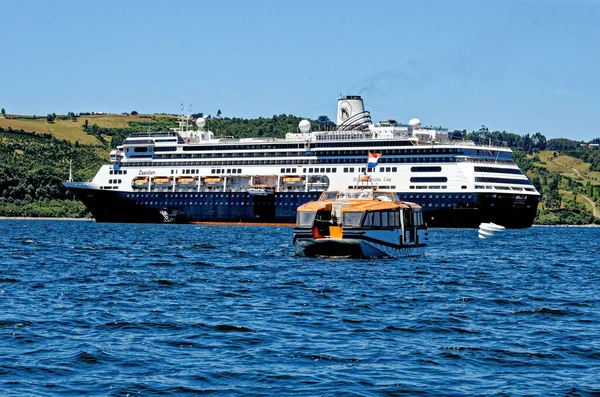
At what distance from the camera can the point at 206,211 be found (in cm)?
13400

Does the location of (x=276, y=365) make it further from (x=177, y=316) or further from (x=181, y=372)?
(x=177, y=316)

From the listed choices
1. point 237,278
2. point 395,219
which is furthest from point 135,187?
point 237,278

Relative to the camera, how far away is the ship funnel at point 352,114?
13961 centimetres

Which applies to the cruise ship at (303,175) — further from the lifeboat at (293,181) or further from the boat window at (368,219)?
the boat window at (368,219)

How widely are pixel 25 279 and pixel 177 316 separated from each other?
1212cm

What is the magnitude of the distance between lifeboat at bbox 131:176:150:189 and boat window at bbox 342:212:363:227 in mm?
93384

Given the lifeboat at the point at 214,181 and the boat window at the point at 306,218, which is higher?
the lifeboat at the point at 214,181

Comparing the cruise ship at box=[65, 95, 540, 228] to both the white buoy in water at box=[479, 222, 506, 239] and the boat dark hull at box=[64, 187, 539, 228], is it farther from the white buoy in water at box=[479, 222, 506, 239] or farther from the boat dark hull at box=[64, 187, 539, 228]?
the white buoy in water at box=[479, 222, 506, 239]

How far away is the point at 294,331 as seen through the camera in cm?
2602

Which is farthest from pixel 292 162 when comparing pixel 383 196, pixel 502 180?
pixel 383 196

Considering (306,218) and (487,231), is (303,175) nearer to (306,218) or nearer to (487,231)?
(487,231)

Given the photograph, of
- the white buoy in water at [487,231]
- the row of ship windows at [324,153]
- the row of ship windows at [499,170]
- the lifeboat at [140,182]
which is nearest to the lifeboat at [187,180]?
the row of ship windows at [324,153]

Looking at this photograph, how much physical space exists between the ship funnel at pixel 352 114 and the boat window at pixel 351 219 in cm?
8960

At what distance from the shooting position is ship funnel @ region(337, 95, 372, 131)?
13961 cm
